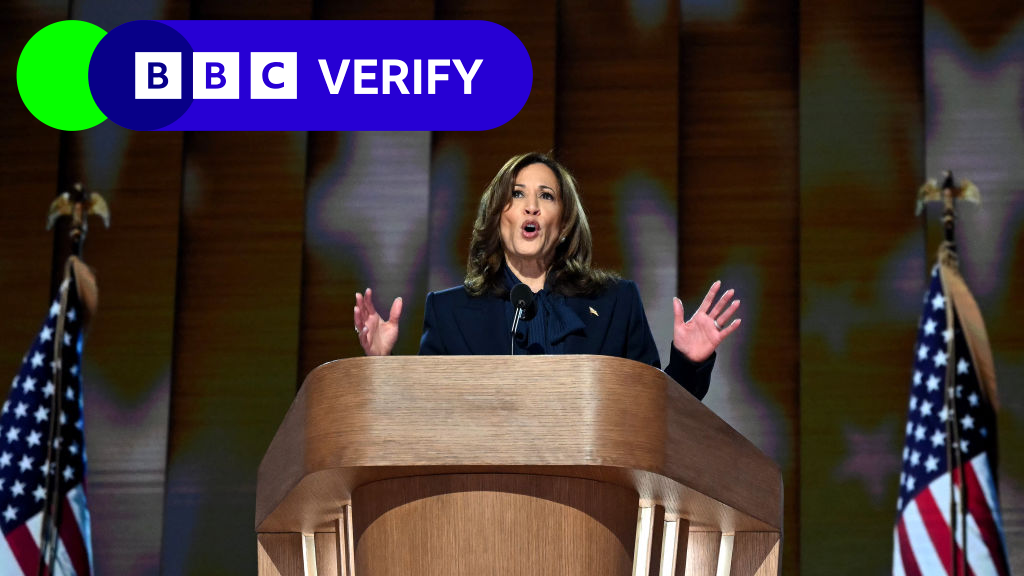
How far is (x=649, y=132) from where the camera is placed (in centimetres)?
503

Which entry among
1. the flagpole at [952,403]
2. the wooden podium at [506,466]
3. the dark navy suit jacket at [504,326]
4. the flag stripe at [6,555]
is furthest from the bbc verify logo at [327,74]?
the wooden podium at [506,466]

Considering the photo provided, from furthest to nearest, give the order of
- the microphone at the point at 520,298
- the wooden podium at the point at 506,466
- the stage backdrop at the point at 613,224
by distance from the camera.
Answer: the stage backdrop at the point at 613,224 → the microphone at the point at 520,298 → the wooden podium at the point at 506,466

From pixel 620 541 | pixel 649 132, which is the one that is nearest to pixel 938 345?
pixel 649 132

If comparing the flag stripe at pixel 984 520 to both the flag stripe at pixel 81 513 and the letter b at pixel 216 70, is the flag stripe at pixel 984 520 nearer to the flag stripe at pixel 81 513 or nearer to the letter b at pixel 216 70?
the flag stripe at pixel 81 513

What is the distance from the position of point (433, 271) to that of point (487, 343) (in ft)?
7.44

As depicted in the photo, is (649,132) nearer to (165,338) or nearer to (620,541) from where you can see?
(165,338)

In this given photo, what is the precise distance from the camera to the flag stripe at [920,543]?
12.1 ft

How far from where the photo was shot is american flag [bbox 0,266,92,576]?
12.4 ft

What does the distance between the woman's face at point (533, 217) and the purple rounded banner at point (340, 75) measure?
6.69 feet

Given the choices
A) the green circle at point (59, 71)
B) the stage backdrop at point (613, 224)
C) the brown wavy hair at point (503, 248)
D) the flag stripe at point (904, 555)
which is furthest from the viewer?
the green circle at point (59, 71)

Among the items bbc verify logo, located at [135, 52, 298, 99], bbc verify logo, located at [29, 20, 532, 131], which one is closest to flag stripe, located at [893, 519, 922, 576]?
bbc verify logo, located at [29, 20, 532, 131]

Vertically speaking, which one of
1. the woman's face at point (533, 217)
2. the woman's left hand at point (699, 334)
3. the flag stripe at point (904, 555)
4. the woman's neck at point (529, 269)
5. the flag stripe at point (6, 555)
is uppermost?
the woman's face at point (533, 217)

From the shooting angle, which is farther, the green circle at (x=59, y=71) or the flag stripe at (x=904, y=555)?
the green circle at (x=59, y=71)

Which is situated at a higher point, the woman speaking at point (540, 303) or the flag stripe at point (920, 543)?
the woman speaking at point (540, 303)
